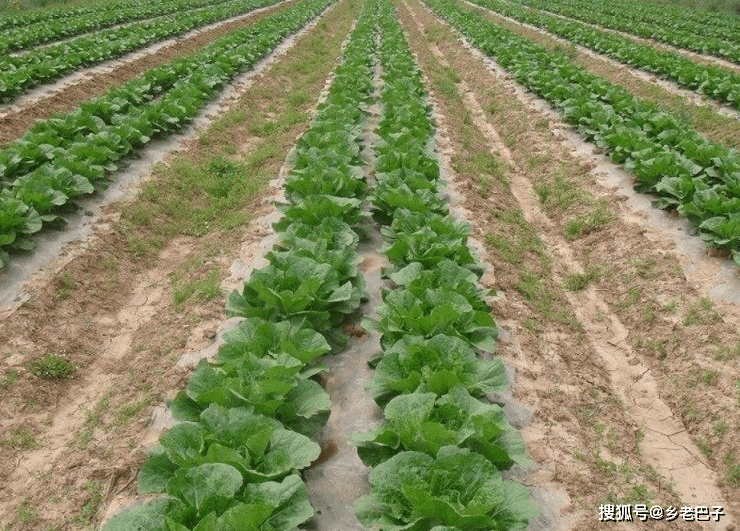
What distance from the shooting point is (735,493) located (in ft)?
13.3

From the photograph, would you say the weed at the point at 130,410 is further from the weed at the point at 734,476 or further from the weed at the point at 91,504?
the weed at the point at 734,476

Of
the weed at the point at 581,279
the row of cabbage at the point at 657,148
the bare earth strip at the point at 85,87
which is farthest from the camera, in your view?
the bare earth strip at the point at 85,87

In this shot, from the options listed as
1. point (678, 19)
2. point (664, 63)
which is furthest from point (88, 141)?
point (678, 19)

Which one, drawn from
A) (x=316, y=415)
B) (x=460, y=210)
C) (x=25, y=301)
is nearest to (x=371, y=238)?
(x=460, y=210)

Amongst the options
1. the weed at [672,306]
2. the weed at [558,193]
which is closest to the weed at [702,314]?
the weed at [672,306]

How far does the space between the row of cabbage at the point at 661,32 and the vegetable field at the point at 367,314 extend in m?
7.63

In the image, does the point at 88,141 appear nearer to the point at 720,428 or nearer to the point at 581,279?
the point at 581,279

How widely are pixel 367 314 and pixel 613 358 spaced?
94.4 inches

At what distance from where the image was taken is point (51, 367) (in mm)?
5102

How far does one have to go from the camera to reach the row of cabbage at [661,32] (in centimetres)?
1819

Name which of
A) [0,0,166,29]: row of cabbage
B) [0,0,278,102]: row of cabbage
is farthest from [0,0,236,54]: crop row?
[0,0,278,102]: row of cabbage

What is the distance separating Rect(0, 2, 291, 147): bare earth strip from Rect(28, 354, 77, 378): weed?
6050 mm

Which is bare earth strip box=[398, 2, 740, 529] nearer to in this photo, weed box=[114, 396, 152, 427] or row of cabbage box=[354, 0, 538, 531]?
row of cabbage box=[354, 0, 538, 531]

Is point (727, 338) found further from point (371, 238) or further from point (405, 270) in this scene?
point (371, 238)
